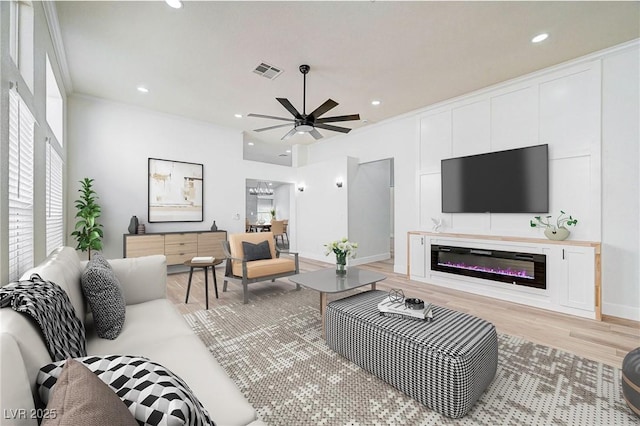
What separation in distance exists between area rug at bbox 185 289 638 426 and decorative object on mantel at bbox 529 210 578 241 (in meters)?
1.70

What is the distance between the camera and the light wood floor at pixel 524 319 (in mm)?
2469

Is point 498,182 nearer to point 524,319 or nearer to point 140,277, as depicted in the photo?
point 524,319

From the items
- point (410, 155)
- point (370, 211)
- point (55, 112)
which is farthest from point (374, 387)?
point (55, 112)

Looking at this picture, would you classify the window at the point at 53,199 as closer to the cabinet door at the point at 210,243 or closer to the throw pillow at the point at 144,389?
the cabinet door at the point at 210,243

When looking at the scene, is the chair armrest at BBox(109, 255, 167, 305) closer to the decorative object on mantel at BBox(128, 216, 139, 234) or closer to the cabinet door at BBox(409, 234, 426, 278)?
the decorative object on mantel at BBox(128, 216, 139, 234)

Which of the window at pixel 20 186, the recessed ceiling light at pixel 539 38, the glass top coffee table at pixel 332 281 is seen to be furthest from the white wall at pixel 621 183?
the window at pixel 20 186

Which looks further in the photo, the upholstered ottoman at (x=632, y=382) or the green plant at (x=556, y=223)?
the green plant at (x=556, y=223)

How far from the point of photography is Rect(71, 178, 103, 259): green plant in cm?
418

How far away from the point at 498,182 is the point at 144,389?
468 cm

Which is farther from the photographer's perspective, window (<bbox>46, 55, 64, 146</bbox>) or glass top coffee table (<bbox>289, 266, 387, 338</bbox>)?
window (<bbox>46, 55, 64, 146</bbox>)

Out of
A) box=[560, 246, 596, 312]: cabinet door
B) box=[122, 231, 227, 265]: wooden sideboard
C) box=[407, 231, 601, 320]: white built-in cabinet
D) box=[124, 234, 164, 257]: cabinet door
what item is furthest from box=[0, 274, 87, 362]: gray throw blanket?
box=[560, 246, 596, 312]: cabinet door

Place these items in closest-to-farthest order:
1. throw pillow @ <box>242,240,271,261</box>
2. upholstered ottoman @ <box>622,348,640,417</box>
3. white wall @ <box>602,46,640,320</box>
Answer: upholstered ottoman @ <box>622,348,640,417</box>
white wall @ <box>602,46,640,320</box>
throw pillow @ <box>242,240,271,261</box>

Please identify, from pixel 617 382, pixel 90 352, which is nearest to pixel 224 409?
pixel 90 352

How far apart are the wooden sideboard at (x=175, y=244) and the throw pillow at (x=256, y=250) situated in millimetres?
784
